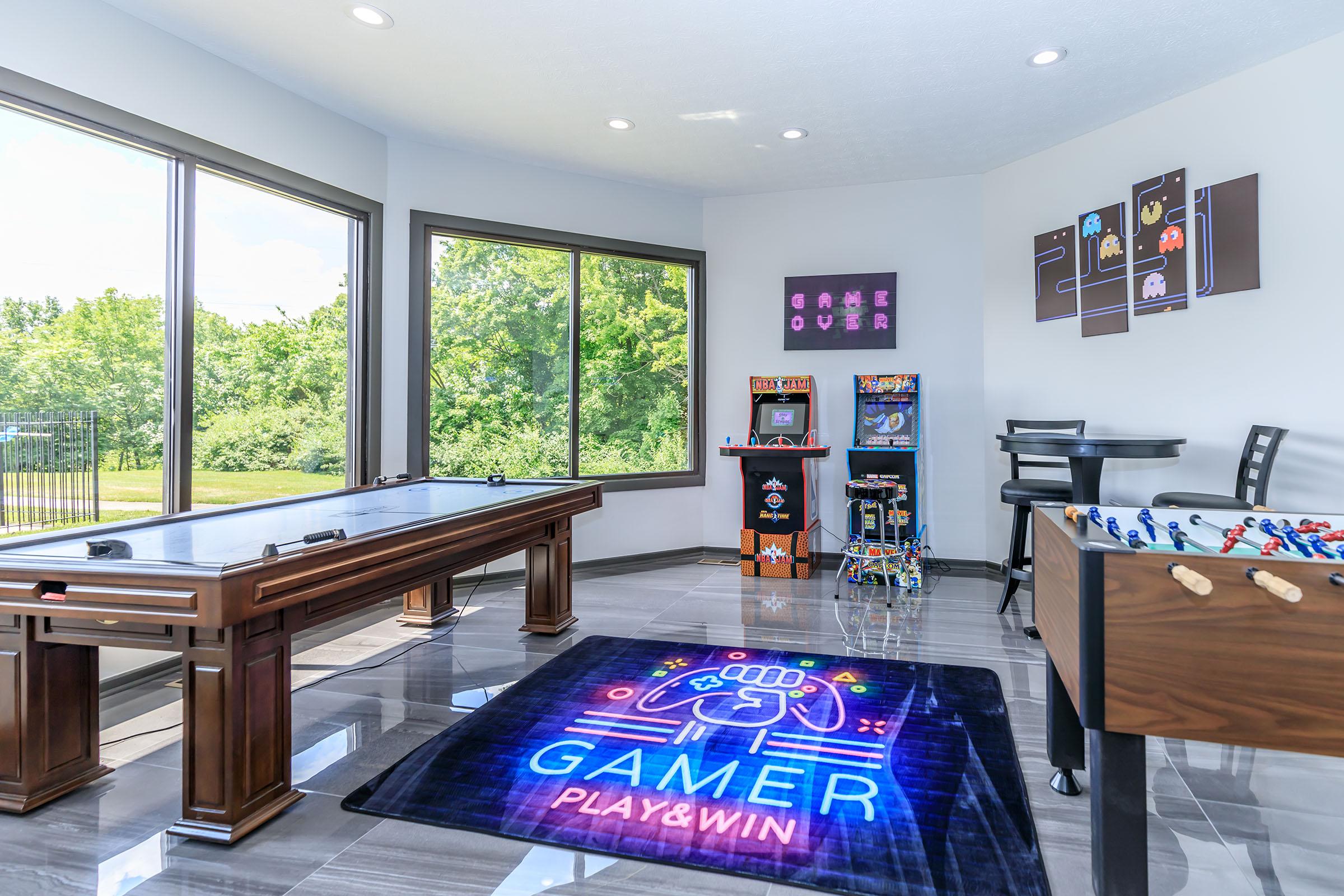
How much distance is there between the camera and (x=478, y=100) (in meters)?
4.09

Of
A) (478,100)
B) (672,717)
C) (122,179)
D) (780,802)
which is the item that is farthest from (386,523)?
(478,100)

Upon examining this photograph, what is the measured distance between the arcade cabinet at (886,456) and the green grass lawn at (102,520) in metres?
4.18

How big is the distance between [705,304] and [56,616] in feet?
15.8

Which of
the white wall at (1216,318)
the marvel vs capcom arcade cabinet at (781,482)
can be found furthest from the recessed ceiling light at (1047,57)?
the marvel vs capcom arcade cabinet at (781,482)

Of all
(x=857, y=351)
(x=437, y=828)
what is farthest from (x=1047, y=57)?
(x=437, y=828)

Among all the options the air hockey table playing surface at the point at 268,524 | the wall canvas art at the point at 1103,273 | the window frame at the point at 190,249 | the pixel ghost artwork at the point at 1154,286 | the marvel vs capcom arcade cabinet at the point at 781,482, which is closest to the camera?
the air hockey table playing surface at the point at 268,524

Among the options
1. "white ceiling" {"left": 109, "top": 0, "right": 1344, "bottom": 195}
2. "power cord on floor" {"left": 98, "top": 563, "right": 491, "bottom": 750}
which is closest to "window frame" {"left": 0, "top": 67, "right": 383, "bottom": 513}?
"white ceiling" {"left": 109, "top": 0, "right": 1344, "bottom": 195}

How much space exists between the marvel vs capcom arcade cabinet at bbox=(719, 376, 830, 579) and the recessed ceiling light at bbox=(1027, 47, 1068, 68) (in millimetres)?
2451

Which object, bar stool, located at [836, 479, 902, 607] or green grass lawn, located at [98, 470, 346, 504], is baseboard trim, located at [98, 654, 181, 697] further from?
bar stool, located at [836, 479, 902, 607]

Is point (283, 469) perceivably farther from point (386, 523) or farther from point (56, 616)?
point (56, 616)

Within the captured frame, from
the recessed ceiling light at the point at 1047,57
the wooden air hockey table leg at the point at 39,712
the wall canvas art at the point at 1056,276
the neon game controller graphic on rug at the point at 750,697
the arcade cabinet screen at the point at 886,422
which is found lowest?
the neon game controller graphic on rug at the point at 750,697

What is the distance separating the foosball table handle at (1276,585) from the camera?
1330 millimetres

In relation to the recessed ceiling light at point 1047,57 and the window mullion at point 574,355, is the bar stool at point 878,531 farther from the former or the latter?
the recessed ceiling light at point 1047,57

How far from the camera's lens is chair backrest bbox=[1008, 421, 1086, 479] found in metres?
4.44
